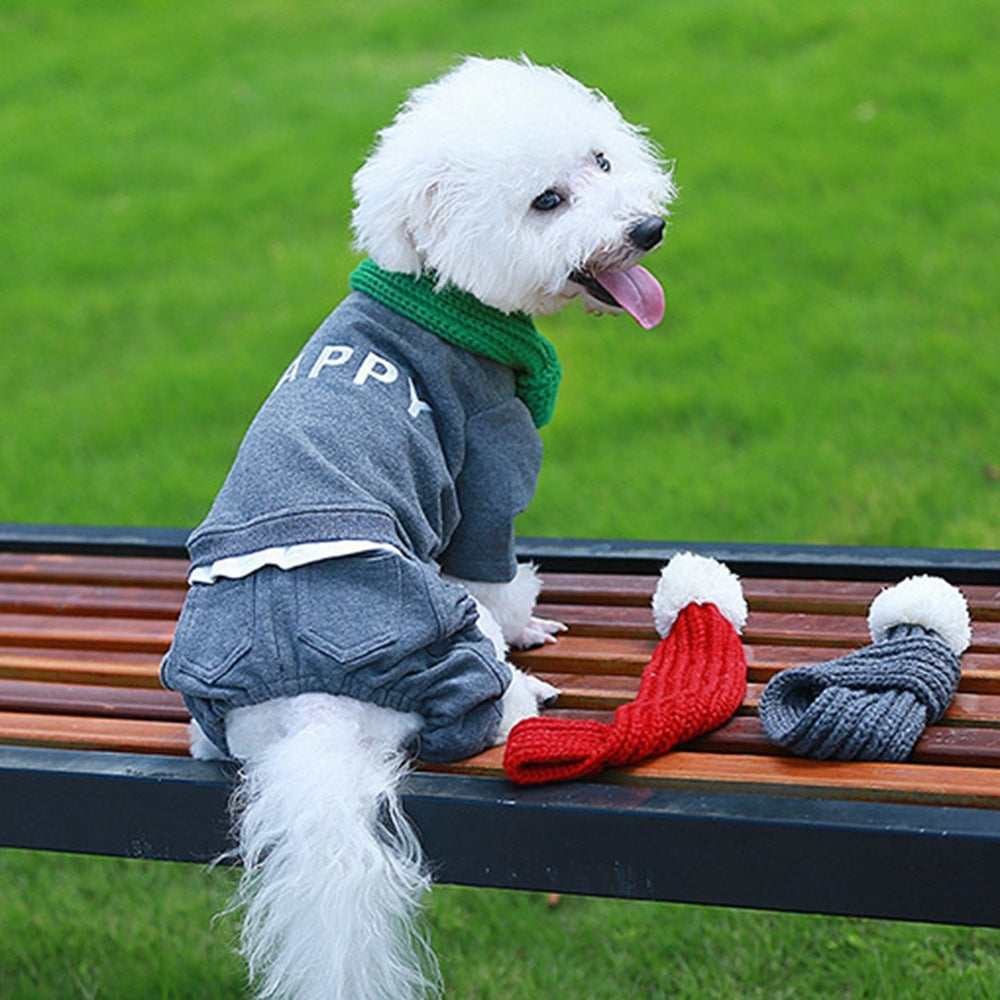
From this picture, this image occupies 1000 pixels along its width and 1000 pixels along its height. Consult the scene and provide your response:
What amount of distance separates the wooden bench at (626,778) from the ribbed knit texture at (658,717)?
0.09 ft

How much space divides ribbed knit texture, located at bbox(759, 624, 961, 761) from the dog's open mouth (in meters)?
0.54

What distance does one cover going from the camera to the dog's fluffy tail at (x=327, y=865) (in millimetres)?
1711

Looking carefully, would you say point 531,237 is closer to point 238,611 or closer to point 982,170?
point 238,611

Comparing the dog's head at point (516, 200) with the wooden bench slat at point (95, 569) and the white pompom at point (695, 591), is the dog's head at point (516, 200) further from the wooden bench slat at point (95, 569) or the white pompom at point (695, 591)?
the wooden bench slat at point (95, 569)

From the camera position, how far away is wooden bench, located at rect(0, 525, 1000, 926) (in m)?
1.75

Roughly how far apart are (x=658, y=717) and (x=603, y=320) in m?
2.90

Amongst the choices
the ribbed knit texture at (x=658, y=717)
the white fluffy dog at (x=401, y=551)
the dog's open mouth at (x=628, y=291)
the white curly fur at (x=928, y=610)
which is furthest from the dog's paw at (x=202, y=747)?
→ the white curly fur at (x=928, y=610)

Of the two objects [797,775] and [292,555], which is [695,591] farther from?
[292,555]

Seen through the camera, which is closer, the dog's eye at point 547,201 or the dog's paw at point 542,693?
the dog's eye at point 547,201

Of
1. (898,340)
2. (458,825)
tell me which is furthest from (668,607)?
(898,340)

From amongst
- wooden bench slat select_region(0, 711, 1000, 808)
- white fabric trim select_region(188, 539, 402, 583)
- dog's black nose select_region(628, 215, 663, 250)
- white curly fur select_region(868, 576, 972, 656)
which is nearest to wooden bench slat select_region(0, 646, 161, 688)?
wooden bench slat select_region(0, 711, 1000, 808)

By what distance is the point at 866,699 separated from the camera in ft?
6.45

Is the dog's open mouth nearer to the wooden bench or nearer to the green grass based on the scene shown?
the wooden bench

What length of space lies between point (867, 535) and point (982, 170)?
189 centimetres
